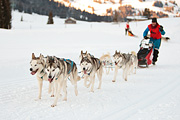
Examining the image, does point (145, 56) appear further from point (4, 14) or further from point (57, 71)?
point (4, 14)

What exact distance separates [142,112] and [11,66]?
5045mm

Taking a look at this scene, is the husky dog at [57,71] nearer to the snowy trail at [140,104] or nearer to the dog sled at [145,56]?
the snowy trail at [140,104]

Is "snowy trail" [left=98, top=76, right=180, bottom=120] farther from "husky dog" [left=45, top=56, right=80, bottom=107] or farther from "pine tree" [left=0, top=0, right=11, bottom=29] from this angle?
"pine tree" [left=0, top=0, right=11, bottom=29]

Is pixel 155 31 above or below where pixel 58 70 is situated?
above

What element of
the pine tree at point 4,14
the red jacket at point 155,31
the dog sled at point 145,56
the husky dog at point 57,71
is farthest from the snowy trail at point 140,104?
the pine tree at point 4,14

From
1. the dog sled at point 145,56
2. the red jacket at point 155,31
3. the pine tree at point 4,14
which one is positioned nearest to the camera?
the dog sled at point 145,56

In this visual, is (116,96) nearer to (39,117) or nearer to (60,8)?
(39,117)

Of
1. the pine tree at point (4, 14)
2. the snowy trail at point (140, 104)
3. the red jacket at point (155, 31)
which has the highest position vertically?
the pine tree at point (4, 14)

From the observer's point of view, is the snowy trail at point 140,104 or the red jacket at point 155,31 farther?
the red jacket at point 155,31

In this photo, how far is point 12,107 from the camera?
3.00m

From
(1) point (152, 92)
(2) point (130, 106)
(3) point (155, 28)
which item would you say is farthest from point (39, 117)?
(3) point (155, 28)

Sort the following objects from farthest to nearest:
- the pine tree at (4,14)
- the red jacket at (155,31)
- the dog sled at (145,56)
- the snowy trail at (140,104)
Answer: the pine tree at (4,14)
the red jacket at (155,31)
the dog sled at (145,56)
the snowy trail at (140,104)

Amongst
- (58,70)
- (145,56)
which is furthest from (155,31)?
(58,70)

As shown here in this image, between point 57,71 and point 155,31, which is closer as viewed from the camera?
point 57,71
